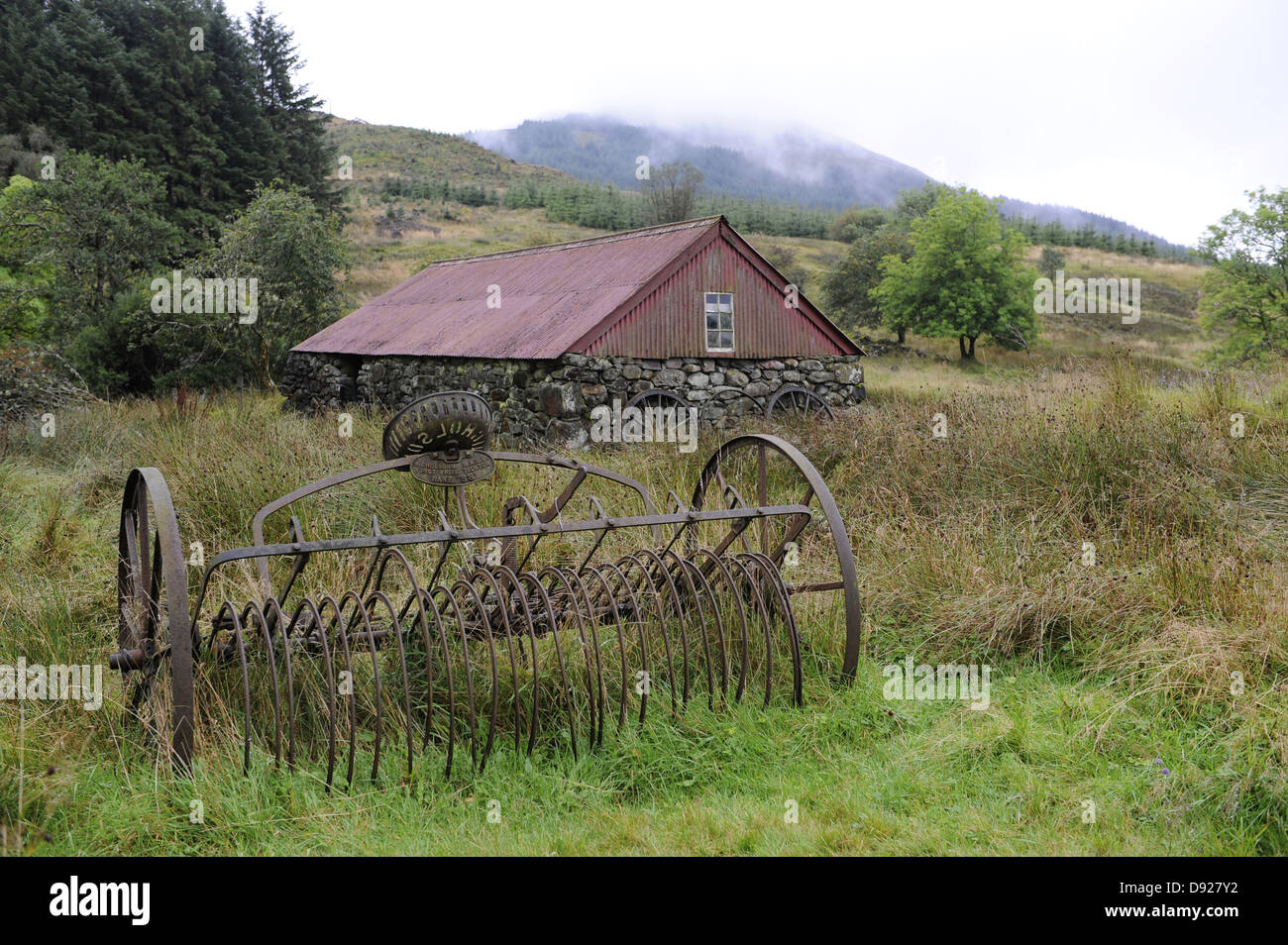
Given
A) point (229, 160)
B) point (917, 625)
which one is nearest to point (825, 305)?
point (229, 160)

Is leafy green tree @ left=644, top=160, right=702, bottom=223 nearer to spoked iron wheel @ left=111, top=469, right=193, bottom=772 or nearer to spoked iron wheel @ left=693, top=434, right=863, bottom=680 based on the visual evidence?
spoked iron wheel @ left=693, top=434, right=863, bottom=680

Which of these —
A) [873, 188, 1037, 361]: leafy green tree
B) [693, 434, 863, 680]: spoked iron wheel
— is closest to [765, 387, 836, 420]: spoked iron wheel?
[693, 434, 863, 680]: spoked iron wheel

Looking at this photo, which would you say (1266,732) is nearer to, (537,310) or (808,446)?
(808,446)

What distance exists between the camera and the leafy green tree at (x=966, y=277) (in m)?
34.4

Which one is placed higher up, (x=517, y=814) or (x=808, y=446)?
(x=808, y=446)

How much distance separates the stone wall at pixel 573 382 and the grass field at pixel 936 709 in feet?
19.4

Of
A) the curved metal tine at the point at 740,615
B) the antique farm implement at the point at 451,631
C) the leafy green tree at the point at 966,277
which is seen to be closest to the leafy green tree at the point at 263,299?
the antique farm implement at the point at 451,631

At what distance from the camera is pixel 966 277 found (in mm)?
34938

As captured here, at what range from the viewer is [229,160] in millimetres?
39281

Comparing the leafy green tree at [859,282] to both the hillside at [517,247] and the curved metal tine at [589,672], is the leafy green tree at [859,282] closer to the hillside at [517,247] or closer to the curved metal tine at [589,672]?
the hillside at [517,247]

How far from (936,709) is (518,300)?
44.5ft

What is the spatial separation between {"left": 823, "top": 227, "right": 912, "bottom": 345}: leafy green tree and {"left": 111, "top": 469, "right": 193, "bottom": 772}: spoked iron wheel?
3876cm

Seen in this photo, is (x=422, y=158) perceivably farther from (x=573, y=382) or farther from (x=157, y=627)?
(x=157, y=627)

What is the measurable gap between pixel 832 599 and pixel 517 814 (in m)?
2.54
